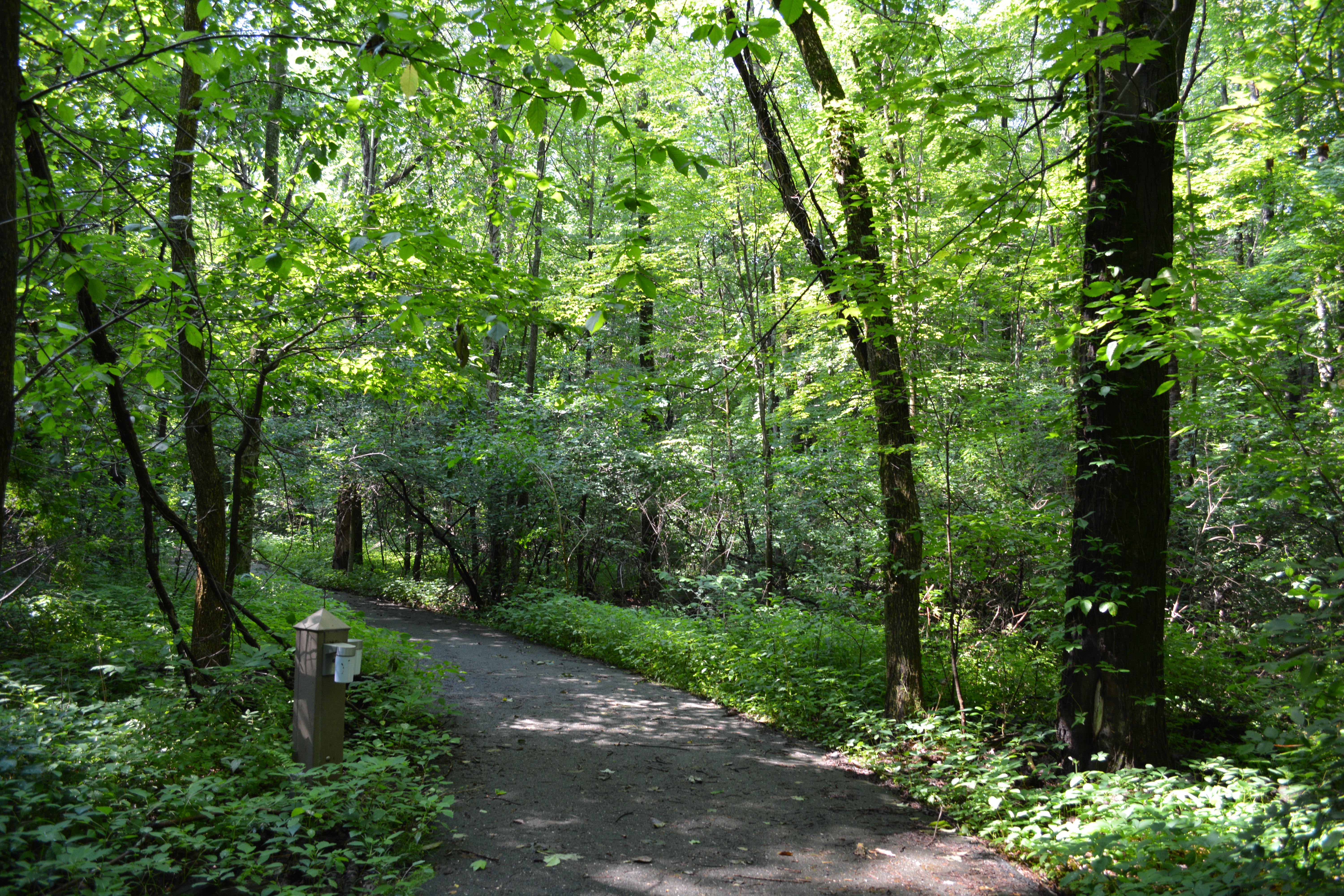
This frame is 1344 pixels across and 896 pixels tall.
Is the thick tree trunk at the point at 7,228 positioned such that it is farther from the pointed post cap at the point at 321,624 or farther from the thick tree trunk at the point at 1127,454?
the thick tree trunk at the point at 1127,454

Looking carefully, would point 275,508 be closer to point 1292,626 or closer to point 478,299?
point 478,299

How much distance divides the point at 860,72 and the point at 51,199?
245 inches

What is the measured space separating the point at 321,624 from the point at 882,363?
4.94 m

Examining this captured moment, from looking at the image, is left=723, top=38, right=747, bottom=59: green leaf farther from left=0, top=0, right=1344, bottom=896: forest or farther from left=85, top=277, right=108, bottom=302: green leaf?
left=85, top=277, right=108, bottom=302: green leaf

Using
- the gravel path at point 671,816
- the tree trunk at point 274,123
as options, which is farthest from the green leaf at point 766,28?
the gravel path at point 671,816

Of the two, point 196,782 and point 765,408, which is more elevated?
point 765,408

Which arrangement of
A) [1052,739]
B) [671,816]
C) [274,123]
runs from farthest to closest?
[274,123] < [1052,739] < [671,816]

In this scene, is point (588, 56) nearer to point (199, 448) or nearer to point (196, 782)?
point (196, 782)

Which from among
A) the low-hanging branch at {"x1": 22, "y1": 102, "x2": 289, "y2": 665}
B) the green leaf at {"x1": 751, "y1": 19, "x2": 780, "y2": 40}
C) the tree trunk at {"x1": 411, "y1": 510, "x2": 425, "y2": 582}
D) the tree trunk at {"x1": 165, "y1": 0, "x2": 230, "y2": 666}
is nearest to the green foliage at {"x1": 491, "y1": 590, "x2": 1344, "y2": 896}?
the green leaf at {"x1": 751, "y1": 19, "x2": 780, "y2": 40}

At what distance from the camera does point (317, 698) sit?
4.47 meters

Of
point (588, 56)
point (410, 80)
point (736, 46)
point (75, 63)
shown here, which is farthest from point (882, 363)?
point (75, 63)

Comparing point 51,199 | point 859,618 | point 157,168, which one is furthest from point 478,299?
point 859,618

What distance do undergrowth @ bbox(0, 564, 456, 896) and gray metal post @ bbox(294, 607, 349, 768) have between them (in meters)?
0.15

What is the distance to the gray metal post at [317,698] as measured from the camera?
14.6ft
